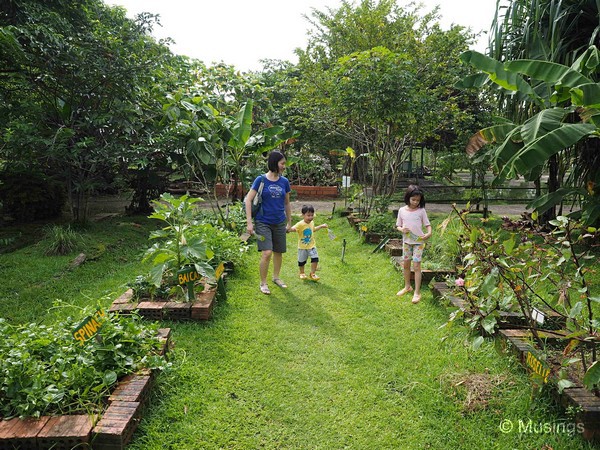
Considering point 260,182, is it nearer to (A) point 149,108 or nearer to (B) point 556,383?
(B) point 556,383

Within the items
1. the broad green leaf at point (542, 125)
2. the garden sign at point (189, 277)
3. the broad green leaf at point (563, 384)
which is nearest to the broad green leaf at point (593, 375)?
the broad green leaf at point (563, 384)

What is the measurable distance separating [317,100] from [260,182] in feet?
20.9

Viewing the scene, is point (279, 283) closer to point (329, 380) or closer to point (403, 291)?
point (403, 291)

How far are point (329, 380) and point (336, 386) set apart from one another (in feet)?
0.31

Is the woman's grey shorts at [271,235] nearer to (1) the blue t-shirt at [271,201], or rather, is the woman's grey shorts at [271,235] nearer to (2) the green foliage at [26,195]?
(1) the blue t-shirt at [271,201]

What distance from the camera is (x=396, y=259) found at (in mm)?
6074

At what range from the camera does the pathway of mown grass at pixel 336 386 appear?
2494 mm

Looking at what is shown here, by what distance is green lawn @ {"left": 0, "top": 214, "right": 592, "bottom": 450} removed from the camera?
250 centimetres

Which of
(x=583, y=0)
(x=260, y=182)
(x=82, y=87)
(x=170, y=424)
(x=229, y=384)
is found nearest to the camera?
(x=170, y=424)

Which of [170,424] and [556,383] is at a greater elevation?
[556,383]

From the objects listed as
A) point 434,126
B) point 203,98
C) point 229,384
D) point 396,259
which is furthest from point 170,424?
point 434,126
